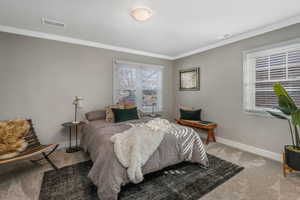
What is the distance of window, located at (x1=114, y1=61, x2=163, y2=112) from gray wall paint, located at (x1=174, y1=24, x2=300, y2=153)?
1.11 metres

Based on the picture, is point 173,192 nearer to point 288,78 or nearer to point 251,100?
point 251,100

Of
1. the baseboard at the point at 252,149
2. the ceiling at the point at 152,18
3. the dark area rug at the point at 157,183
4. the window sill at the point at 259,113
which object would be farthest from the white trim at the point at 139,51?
the dark area rug at the point at 157,183

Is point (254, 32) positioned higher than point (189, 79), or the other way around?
point (254, 32)

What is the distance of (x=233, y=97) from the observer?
3350 millimetres

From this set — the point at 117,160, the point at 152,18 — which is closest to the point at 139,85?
the point at 152,18

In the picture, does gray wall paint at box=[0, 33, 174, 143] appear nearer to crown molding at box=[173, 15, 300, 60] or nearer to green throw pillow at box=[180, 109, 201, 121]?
green throw pillow at box=[180, 109, 201, 121]

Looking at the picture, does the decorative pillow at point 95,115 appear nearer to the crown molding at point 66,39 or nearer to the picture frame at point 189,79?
the crown molding at point 66,39

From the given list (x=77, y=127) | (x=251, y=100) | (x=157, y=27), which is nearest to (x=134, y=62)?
(x=157, y=27)

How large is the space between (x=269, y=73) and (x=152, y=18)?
2.54m

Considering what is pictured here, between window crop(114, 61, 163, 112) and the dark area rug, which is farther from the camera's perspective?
window crop(114, 61, 163, 112)

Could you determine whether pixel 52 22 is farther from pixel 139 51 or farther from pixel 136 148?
pixel 136 148

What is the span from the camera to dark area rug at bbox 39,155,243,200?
5.65 ft

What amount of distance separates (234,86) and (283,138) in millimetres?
1343

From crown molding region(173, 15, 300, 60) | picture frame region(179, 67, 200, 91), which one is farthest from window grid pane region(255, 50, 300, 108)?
picture frame region(179, 67, 200, 91)
